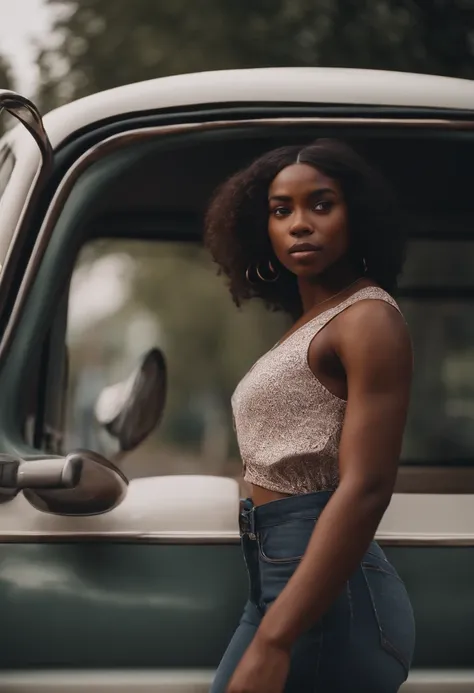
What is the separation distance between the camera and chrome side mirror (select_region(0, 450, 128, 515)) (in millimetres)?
2244

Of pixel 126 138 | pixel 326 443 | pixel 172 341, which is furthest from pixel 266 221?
pixel 172 341

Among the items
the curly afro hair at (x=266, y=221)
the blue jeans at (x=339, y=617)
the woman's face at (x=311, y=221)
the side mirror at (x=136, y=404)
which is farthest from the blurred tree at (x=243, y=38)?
the blue jeans at (x=339, y=617)

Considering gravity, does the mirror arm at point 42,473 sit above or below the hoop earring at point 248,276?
below

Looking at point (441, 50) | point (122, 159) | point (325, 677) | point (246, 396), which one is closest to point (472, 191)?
point (122, 159)

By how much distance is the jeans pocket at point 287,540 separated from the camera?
80.3 inches

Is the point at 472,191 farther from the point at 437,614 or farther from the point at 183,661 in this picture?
the point at 183,661

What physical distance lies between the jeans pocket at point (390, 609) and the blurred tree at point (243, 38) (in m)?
7.26

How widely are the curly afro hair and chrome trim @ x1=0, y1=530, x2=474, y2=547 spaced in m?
0.45

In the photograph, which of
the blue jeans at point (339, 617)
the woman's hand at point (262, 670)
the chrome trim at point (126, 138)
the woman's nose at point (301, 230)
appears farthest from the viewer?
the chrome trim at point (126, 138)

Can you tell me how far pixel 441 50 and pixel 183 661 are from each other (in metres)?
7.45

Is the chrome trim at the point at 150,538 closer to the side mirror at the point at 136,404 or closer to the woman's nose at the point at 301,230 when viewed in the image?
the woman's nose at the point at 301,230

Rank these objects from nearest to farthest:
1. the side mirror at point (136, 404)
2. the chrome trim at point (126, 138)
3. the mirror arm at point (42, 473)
Answer: the mirror arm at point (42, 473), the chrome trim at point (126, 138), the side mirror at point (136, 404)

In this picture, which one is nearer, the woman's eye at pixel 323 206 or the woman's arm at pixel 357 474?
the woman's arm at pixel 357 474

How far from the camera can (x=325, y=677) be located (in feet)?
6.64
